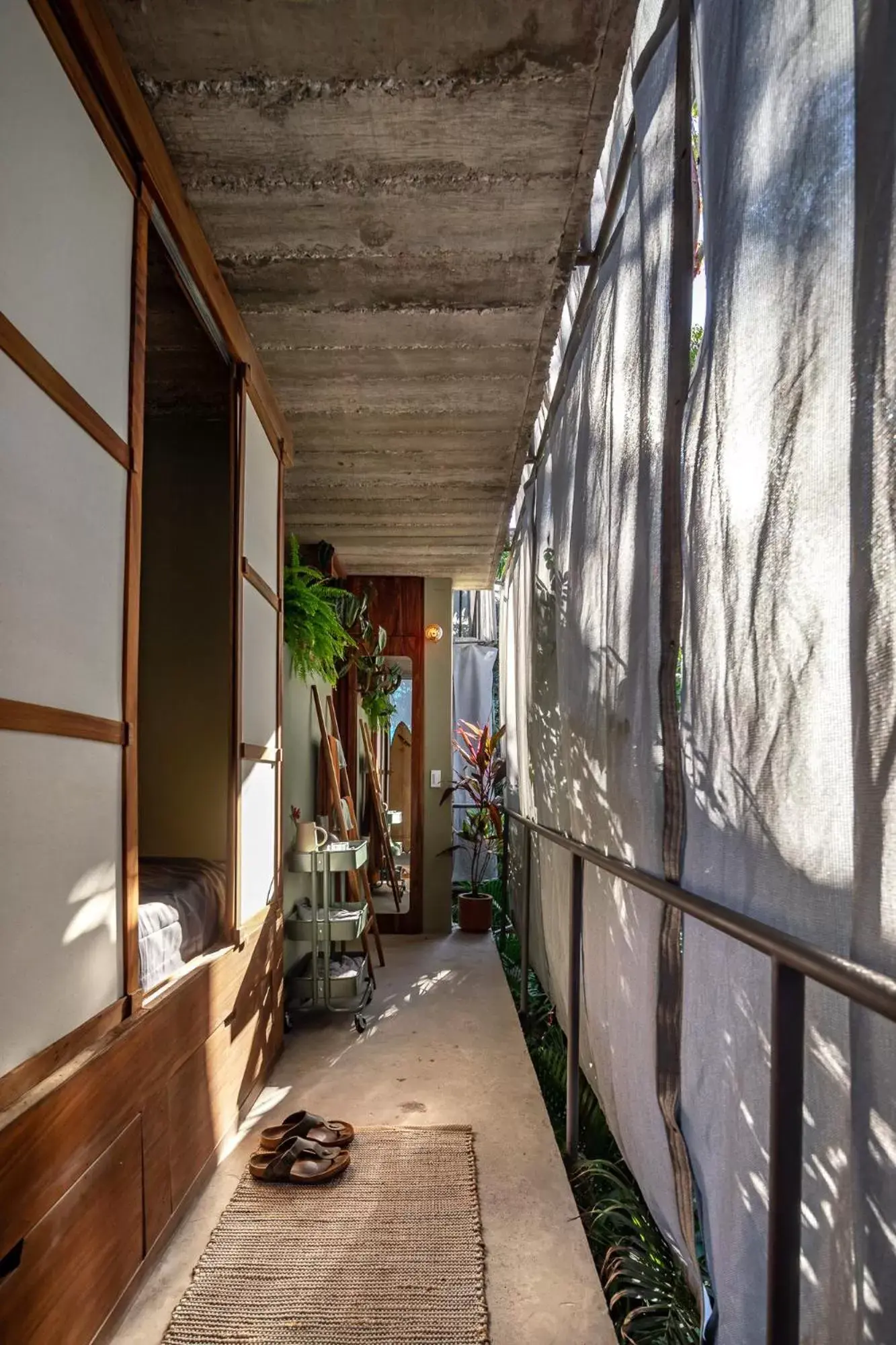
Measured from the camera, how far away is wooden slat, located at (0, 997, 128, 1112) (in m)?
1.36

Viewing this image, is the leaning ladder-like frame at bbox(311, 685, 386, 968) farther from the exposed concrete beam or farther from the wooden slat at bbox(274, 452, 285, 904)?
the exposed concrete beam

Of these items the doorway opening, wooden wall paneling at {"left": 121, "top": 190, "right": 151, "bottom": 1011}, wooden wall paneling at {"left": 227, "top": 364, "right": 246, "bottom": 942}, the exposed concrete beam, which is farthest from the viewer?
the doorway opening

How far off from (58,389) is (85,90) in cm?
62

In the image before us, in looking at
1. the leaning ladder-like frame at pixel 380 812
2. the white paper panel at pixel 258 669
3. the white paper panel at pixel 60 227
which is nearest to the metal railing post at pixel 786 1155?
the white paper panel at pixel 60 227

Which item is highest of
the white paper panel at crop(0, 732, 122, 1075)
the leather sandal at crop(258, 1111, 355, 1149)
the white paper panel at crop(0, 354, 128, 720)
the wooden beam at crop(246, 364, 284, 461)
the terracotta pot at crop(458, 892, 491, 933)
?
the wooden beam at crop(246, 364, 284, 461)

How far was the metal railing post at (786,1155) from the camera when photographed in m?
1.00

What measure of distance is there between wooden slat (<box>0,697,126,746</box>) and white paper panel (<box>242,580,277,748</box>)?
1.21 m

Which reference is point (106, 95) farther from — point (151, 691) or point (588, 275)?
point (151, 691)

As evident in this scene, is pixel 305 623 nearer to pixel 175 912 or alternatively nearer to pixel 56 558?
pixel 175 912

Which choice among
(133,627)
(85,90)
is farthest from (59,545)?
(85,90)

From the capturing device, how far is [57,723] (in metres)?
1.53

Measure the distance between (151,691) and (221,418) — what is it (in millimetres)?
1159

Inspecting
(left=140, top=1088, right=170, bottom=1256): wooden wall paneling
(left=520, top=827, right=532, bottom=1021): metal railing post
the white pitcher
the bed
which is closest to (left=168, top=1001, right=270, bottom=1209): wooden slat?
(left=140, top=1088, right=170, bottom=1256): wooden wall paneling

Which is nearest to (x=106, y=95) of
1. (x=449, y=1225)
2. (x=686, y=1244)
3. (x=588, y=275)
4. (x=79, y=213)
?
(x=79, y=213)
